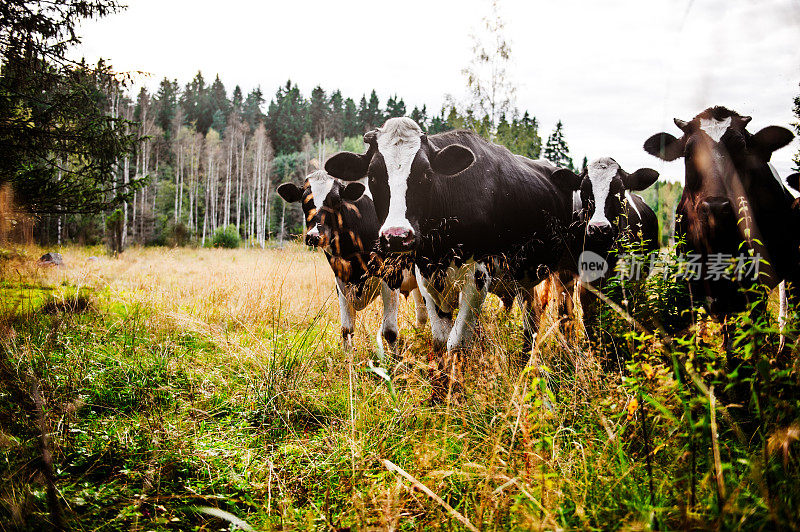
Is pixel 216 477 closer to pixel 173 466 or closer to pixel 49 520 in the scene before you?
pixel 173 466

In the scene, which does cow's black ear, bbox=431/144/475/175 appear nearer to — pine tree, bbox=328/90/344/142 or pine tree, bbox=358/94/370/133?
pine tree, bbox=328/90/344/142

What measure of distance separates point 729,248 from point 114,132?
28.8 ft

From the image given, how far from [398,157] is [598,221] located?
2.31 meters

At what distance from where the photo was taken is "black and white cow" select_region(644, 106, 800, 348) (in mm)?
3719

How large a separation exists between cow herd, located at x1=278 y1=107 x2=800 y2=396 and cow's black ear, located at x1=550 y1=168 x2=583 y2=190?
0.14ft

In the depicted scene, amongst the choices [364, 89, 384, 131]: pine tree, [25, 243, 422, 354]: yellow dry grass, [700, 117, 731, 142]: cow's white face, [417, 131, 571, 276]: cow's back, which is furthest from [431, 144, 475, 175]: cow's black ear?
[364, 89, 384, 131]: pine tree

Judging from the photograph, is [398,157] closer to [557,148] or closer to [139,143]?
[139,143]

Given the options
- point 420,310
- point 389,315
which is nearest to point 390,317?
point 389,315

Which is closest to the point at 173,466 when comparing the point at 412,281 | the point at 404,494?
the point at 404,494

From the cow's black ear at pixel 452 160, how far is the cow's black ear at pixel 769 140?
2.61 meters

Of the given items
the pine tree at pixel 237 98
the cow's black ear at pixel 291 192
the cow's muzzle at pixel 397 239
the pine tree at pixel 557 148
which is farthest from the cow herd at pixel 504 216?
the pine tree at pixel 237 98

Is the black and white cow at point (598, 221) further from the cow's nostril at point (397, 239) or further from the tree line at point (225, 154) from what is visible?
the tree line at point (225, 154)

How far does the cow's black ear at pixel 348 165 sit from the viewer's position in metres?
4.44

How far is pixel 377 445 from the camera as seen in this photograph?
250cm
